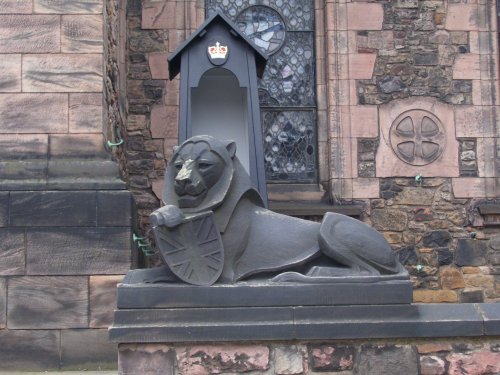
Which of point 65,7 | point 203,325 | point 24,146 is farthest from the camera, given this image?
point 65,7

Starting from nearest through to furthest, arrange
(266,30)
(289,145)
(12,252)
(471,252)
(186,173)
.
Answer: (186,173) < (12,252) < (471,252) < (289,145) < (266,30)

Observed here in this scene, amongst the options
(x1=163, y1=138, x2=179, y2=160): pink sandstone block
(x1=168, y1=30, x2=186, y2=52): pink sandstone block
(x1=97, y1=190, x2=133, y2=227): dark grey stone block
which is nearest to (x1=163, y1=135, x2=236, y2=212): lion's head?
(x1=97, y1=190, x2=133, y2=227): dark grey stone block

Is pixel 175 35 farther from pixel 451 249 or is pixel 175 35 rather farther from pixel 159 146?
pixel 451 249

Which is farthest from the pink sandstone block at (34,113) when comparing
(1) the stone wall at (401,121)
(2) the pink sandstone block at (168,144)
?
(2) the pink sandstone block at (168,144)

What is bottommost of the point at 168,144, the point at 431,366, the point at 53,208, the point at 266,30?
the point at 431,366

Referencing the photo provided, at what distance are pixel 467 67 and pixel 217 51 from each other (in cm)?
397

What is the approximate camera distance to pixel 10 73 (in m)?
7.71

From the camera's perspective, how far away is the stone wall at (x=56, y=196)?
7.08m

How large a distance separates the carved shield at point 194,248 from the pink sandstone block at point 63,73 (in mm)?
3320

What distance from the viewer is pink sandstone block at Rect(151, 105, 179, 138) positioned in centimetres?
1038

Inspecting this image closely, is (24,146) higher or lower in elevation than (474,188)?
higher

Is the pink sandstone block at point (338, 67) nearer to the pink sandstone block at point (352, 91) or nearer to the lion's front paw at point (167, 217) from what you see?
the pink sandstone block at point (352, 91)

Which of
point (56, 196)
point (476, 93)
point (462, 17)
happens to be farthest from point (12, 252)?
point (462, 17)

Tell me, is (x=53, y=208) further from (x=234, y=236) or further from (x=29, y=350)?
(x=234, y=236)
